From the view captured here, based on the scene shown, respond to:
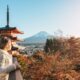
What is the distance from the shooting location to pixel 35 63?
73.0 feet

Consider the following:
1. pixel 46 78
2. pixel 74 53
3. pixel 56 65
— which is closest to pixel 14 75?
pixel 46 78

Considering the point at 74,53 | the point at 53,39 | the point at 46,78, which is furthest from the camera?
the point at 53,39

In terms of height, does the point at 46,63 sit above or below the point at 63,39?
below

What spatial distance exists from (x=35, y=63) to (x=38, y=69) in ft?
4.67

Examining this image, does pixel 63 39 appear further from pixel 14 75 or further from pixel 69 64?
pixel 14 75

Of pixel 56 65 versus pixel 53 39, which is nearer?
pixel 56 65

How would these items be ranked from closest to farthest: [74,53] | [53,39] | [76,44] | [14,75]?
[14,75] → [74,53] → [76,44] → [53,39]

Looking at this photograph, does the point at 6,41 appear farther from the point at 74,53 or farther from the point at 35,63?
the point at 74,53

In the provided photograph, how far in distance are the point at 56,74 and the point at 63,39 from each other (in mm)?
18650

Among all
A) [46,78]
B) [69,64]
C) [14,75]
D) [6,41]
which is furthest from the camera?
[69,64]

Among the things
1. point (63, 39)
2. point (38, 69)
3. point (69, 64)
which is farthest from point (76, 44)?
point (38, 69)

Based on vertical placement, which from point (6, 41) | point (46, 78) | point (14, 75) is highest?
point (6, 41)

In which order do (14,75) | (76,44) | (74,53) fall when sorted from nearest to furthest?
Result: (14,75) < (74,53) < (76,44)

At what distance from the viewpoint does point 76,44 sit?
120 feet
